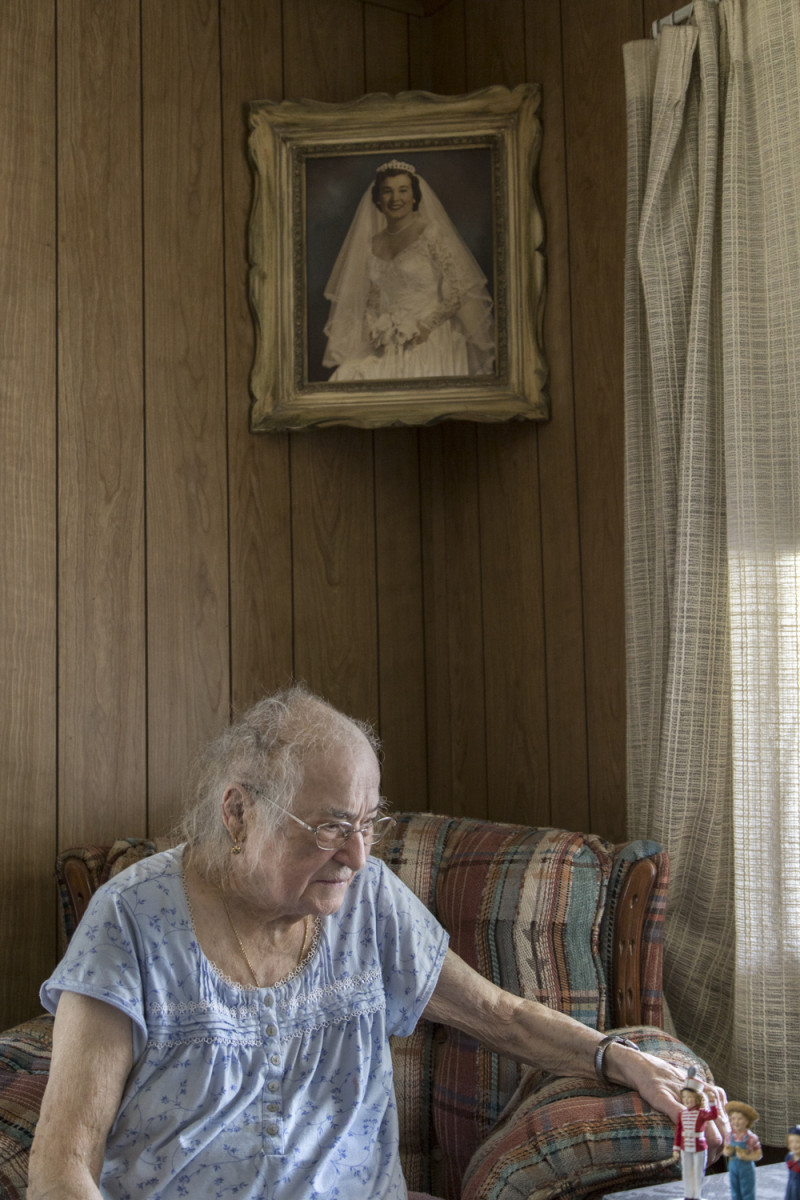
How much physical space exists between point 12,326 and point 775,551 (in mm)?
1513

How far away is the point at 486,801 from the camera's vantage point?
277 cm

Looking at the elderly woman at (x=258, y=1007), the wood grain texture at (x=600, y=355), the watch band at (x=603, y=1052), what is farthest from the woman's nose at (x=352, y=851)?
the wood grain texture at (x=600, y=355)

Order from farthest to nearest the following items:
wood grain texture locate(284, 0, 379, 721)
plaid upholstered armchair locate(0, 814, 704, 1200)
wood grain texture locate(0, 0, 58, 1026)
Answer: wood grain texture locate(284, 0, 379, 721)
wood grain texture locate(0, 0, 58, 1026)
plaid upholstered armchair locate(0, 814, 704, 1200)

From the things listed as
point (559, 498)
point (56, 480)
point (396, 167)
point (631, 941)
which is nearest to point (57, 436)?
point (56, 480)

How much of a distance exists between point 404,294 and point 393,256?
9 centimetres

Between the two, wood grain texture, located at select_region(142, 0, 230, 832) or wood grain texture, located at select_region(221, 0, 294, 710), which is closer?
wood grain texture, located at select_region(142, 0, 230, 832)

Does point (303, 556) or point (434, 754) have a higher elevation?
point (303, 556)

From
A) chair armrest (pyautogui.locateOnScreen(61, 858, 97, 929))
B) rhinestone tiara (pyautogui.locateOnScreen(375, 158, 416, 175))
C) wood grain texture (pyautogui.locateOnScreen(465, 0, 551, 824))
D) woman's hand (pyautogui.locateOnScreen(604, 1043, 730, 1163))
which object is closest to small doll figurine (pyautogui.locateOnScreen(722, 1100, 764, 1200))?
woman's hand (pyautogui.locateOnScreen(604, 1043, 730, 1163))

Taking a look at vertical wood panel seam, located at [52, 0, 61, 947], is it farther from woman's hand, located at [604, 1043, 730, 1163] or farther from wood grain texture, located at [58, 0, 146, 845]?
woman's hand, located at [604, 1043, 730, 1163]

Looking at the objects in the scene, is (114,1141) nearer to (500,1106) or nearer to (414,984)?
(414,984)

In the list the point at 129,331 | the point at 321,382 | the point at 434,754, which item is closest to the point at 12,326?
the point at 129,331

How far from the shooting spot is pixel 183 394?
2.61 meters

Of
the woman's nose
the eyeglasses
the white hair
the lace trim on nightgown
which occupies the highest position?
the white hair

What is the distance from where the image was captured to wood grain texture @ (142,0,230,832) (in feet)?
8.38
